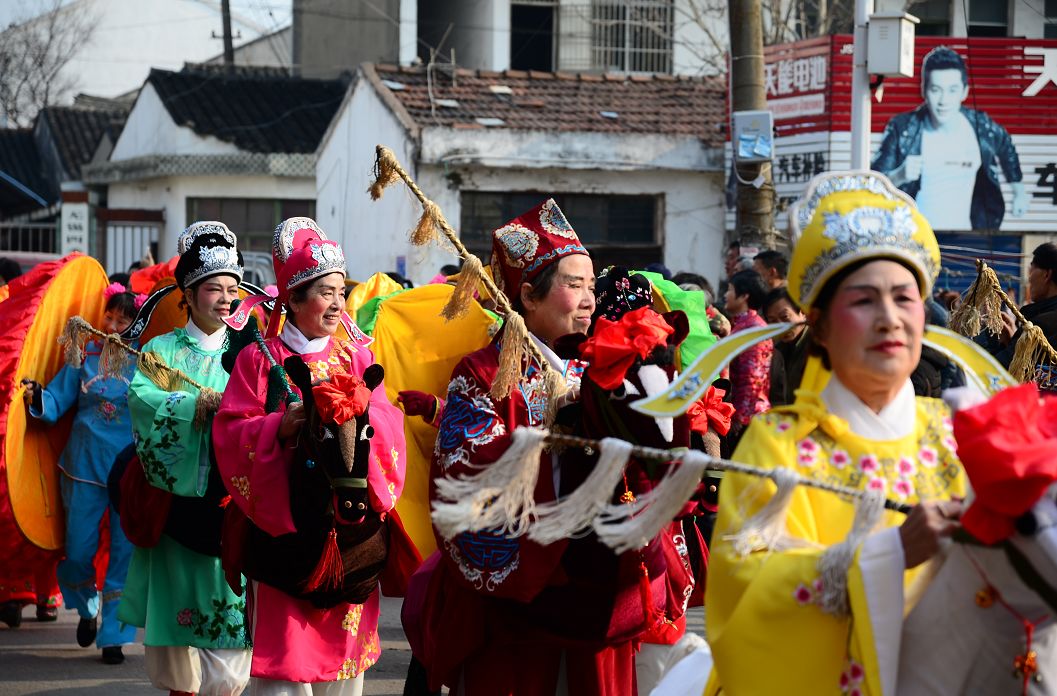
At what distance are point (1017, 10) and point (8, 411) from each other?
17385 mm

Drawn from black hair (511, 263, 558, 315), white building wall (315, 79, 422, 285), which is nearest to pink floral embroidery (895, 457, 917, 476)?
black hair (511, 263, 558, 315)

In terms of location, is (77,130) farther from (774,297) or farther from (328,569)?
(328,569)

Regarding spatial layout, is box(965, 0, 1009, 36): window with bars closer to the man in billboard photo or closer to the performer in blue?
the man in billboard photo

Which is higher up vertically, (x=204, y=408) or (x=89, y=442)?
(x=204, y=408)

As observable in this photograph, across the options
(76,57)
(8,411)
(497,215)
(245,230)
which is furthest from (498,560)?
(76,57)

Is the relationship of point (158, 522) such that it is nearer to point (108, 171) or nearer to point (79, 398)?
point (79, 398)

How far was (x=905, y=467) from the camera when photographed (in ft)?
9.40

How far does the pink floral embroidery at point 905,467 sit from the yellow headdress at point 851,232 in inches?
13.0

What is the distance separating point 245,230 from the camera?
25.1 metres

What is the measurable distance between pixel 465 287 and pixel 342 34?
25.8 metres

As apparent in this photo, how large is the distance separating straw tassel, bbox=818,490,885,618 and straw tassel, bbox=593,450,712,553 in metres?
0.29

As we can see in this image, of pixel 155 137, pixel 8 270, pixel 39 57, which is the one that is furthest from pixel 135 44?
pixel 8 270

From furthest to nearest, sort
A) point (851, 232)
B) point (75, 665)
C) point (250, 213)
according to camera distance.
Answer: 1. point (250, 213)
2. point (75, 665)
3. point (851, 232)

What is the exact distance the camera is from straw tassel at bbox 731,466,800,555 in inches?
107
